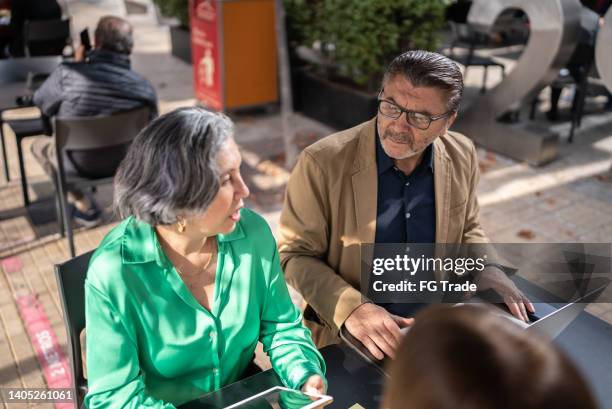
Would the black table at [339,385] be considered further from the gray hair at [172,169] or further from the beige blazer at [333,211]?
the gray hair at [172,169]

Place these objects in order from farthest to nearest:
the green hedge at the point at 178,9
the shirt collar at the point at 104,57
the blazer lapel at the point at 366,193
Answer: the green hedge at the point at 178,9, the shirt collar at the point at 104,57, the blazer lapel at the point at 366,193

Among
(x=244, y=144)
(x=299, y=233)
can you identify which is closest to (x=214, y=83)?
(x=244, y=144)

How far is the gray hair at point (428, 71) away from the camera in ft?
7.39

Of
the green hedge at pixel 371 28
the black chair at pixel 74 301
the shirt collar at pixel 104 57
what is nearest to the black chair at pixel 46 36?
the green hedge at pixel 371 28

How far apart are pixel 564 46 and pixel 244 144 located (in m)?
3.50

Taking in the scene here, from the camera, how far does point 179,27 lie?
10.6m

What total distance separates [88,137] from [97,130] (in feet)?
0.25

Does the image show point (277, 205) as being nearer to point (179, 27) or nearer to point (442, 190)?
point (442, 190)

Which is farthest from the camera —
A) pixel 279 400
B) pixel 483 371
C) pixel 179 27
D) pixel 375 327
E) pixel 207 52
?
pixel 179 27

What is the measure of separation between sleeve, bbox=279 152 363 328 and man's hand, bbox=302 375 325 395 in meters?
0.44

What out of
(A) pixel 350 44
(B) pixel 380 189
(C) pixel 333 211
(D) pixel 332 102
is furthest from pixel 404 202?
(D) pixel 332 102

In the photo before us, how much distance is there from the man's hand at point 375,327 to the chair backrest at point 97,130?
2.52 metres

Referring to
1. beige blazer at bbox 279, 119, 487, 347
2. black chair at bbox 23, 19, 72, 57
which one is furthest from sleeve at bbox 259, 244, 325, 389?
black chair at bbox 23, 19, 72, 57

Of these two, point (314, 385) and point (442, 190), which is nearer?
point (314, 385)
